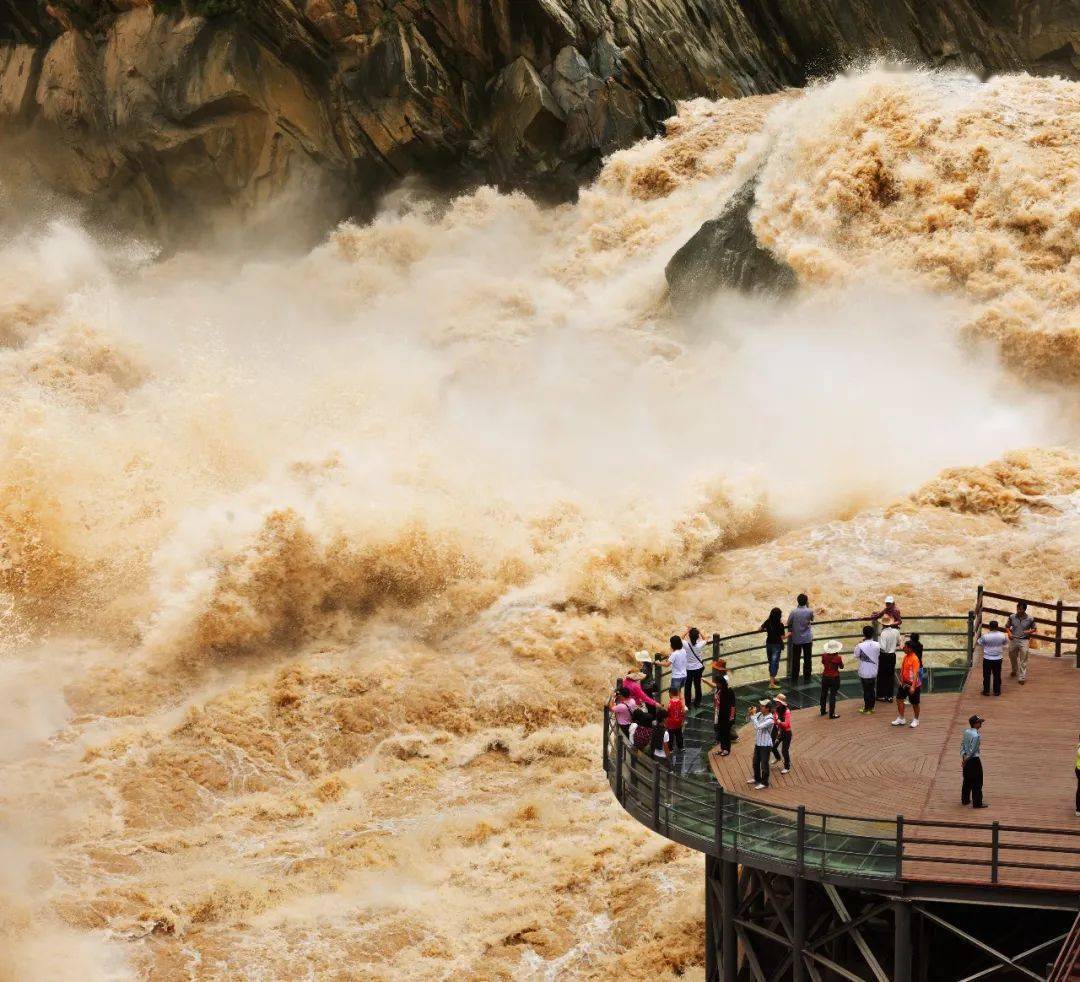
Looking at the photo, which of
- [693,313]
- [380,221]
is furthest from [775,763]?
[380,221]

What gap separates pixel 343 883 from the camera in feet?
64.2

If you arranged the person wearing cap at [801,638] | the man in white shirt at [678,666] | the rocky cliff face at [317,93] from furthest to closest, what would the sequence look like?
the rocky cliff face at [317,93] → the person wearing cap at [801,638] → the man in white shirt at [678,666]

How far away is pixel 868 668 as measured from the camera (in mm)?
15508

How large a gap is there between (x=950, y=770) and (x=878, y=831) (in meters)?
2.29

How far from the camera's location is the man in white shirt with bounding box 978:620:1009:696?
15727 millimetres

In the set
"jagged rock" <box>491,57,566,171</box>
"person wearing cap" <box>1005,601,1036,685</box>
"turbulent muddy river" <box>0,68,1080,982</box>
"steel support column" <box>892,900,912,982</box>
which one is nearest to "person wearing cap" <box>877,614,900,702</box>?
"person wearing cap" <box>1005,601,1036,685</box>

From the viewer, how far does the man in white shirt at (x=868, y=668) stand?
15508 millimetres

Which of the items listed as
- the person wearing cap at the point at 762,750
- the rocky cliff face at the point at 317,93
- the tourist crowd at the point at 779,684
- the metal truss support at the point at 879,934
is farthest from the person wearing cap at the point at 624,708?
the rocky cliff face at the point at 317,93

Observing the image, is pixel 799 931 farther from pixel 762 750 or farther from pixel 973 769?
pixel 973 769

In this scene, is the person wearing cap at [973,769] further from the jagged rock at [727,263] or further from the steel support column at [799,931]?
the jagged rock at [727,263]

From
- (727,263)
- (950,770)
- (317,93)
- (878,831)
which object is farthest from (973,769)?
(317,93)

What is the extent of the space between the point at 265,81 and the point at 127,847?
94.8 feet

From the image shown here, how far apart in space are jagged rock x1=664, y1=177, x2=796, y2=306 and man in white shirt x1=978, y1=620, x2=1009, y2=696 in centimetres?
2020

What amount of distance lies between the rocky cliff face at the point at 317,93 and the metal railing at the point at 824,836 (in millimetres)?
33043
